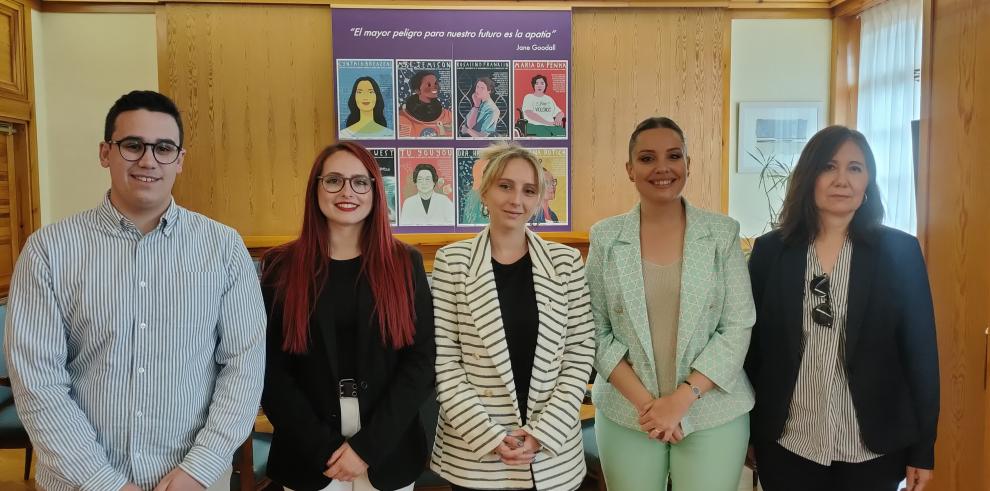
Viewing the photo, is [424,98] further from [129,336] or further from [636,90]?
[129,336]

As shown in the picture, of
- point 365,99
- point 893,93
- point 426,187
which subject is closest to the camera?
point 893,93

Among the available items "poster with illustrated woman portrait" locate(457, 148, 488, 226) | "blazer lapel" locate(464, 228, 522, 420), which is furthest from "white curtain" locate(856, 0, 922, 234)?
"blazer lapel" locate(464, 228, 522, 420)

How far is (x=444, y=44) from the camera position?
471 centimetres

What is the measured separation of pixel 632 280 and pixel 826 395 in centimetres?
64

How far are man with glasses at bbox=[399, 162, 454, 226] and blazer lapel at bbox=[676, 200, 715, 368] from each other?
9.86 ft

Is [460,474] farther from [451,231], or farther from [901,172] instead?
[901,172]

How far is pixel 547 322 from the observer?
184 cm

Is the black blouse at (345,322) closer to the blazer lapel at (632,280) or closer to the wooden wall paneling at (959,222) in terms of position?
the blazer lapel at (632,280)

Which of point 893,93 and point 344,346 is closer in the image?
point 344,346

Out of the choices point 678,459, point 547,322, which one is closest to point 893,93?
point 678,459

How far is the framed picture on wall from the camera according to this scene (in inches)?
201

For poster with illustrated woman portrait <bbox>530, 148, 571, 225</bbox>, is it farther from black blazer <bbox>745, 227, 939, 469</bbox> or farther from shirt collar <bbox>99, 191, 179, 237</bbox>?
shirt collar <bbox>99, 191, 179, 237</bbox>

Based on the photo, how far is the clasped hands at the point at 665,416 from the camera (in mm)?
1857

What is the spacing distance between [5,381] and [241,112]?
2461mm
